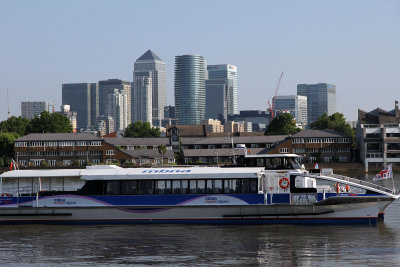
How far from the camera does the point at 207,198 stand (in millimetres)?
40719

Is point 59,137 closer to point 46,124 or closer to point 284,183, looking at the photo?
point 46,124

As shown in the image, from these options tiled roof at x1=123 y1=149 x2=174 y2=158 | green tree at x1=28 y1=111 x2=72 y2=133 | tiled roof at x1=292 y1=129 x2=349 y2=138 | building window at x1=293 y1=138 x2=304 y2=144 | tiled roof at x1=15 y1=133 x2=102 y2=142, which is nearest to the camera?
tiled roof at x1=292 y1=129 x2=349 y2=138

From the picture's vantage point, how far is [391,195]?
4003 centimetres

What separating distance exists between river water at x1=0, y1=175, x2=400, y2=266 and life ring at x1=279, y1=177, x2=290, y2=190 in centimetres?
263

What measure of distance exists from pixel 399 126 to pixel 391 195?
94304 mm

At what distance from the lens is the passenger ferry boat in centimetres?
4031

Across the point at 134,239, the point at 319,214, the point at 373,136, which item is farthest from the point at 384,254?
the point at 373,136

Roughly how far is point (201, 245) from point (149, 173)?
8.33 m

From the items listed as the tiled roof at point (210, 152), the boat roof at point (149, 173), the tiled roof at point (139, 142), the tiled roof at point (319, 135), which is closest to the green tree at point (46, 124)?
the tiled roof at point (139, 142)

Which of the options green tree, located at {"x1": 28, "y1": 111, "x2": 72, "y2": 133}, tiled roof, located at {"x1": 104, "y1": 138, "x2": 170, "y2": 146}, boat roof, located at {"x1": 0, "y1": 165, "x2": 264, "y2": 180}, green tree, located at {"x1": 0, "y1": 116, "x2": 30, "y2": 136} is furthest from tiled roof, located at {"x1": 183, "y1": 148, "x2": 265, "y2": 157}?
boat roof, located at {"x1": 0, "y1": 165, "x2": 264, "y2": 180}

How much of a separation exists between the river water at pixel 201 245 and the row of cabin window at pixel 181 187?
2178 millimetres

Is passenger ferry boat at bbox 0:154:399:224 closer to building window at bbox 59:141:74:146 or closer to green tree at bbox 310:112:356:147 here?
building window at bbox 59:141:74:146

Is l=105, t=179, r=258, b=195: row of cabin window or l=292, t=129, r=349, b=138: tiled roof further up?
l=292, t=129, r=349, b=138: tiled roof

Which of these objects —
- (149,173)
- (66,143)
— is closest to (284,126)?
(66,143)
